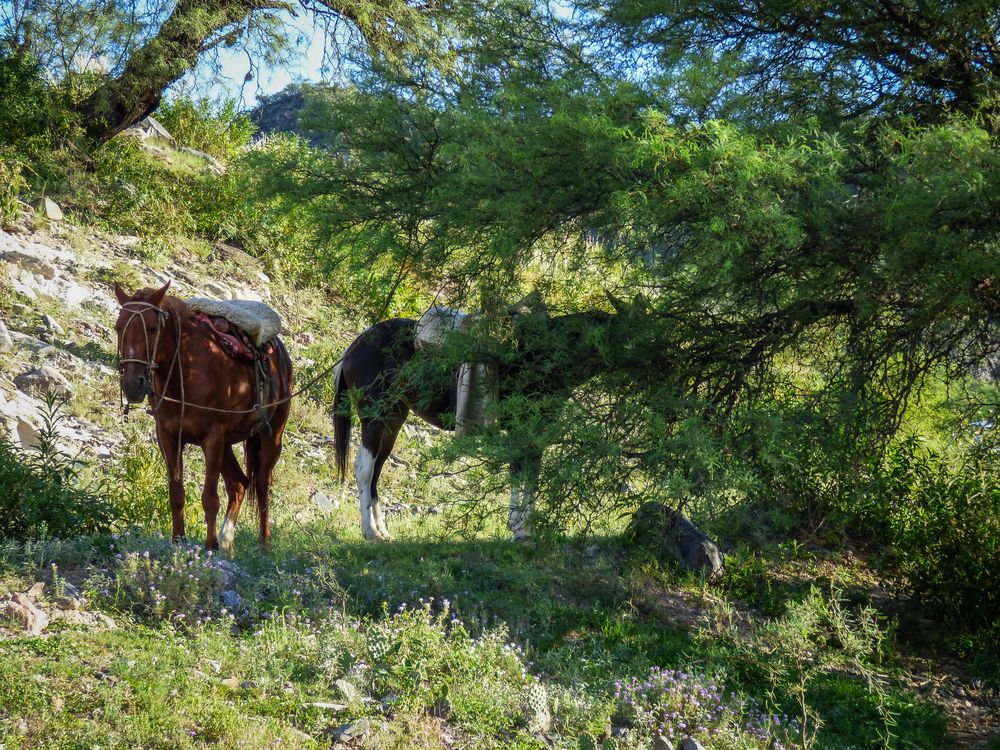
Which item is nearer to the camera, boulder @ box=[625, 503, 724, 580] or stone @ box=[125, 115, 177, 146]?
boulder @ box=[625, 503, 724, 580]

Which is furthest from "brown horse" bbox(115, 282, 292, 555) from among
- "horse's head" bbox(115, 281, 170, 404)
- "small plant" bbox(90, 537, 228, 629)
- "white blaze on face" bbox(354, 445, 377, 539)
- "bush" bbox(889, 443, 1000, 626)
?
"bush" bbox(889, 443, 1000, 626)

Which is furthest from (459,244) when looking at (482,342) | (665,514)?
(665,514)

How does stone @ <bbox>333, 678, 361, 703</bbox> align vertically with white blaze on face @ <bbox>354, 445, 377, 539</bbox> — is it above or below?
below

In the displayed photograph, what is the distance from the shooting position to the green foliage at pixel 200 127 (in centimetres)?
1656

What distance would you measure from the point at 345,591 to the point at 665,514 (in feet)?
7.35

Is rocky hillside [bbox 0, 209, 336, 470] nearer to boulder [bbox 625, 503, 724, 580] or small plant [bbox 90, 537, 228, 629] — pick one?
small plant [bbox 90, 537, 228, 629]

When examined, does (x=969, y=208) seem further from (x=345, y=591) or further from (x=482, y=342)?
(x=345, y=591)

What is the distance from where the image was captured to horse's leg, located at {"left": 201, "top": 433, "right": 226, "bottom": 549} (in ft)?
22.2

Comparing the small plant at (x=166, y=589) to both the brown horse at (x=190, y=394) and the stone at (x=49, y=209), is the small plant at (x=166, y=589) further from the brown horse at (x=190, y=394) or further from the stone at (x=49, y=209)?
the stone at (x=49, y=209)

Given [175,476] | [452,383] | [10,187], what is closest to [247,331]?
[175,476]

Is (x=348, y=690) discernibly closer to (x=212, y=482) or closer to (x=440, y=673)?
(x=440, y=673)

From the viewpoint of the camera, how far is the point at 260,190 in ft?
24.0

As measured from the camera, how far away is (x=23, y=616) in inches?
192

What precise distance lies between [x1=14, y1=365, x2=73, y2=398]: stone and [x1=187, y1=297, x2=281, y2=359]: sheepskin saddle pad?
9.13ft
